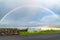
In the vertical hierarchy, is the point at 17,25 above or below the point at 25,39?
above

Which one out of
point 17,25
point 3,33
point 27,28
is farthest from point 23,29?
point 3,33

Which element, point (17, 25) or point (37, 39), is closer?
point (37, 39)

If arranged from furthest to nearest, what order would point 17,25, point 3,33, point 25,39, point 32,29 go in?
point 17,25 < point 32,29 < point 3,33 < point 25,39

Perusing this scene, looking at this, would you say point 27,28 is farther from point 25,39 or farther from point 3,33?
point 25,39

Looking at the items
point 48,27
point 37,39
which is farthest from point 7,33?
point 48,27

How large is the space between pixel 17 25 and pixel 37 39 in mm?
6706

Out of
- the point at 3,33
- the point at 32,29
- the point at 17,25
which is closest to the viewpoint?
the point at 3,33

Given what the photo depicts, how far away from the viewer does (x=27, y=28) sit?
17234 millimetres

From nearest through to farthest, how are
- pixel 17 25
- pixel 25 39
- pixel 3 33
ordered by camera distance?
pixel 25 39 < pixel 3 33 < pixel 17 25

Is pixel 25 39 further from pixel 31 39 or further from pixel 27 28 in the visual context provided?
pixel 27 28

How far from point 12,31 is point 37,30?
292 centimetres

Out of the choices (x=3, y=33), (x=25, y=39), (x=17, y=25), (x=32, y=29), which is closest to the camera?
(x=25, y=39)

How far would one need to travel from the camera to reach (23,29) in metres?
17.1

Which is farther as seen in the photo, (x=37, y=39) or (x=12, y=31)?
(x=12, y=31)
